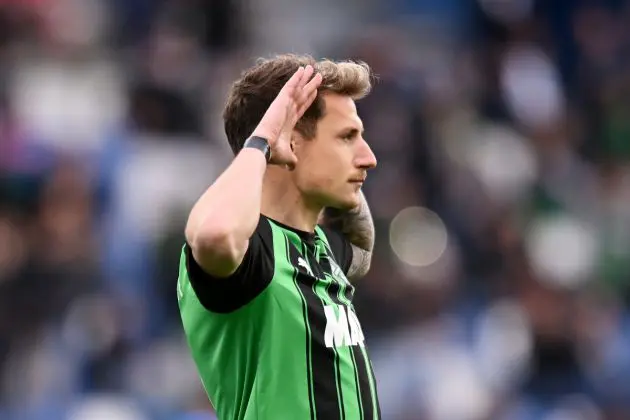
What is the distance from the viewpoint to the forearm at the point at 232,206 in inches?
108

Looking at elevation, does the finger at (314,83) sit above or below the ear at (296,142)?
above

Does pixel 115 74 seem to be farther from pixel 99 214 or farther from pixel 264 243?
pixel 264 243

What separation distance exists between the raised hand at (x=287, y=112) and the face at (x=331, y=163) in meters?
0.11

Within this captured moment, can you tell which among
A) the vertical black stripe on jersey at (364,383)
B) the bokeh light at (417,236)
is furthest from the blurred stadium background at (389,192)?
the vertical black stripe on jersey at (364,383)

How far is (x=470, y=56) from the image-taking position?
9078 millimetres

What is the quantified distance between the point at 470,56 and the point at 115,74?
2.66 m

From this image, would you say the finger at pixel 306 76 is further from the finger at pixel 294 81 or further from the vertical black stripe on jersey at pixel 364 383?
the vertical black stripe on jersey at pixel 364 383

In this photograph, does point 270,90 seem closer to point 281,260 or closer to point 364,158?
point 364,158

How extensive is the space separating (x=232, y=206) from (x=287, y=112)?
16.2 inches

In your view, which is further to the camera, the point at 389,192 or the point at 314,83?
the point at 389,192

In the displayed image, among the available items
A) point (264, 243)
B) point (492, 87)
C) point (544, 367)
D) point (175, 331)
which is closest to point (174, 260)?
point (175, 331)

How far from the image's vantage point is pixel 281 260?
3.16m

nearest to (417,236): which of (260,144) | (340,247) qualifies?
(340,247)

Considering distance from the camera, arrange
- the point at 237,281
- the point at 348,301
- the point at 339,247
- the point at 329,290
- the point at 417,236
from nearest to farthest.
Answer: the point at 237,281 < the point at 329,290 < the point at 348,301 < the point at 339,247 < the point at 417,236
